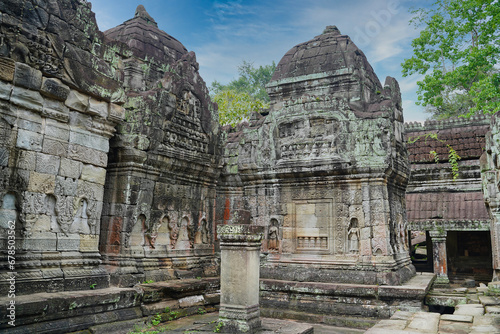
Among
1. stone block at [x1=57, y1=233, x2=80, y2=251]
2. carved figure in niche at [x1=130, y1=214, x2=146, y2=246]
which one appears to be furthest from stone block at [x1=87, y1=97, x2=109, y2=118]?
carved figure in niche at [x1=130, y1=214, x2=146, y2=246]

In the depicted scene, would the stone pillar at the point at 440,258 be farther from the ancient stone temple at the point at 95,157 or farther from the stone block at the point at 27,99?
the stone block at the point at 27,99

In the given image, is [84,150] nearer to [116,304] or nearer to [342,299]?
[116,304]

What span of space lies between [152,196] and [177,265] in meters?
1.61

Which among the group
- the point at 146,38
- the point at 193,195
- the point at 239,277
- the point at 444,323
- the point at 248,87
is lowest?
the point at 444,323

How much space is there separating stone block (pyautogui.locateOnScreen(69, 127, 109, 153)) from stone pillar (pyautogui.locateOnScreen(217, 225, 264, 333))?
2555 millimetres

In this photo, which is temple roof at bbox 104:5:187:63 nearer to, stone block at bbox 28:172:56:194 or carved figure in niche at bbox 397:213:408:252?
stone block at bbox 28:172:56:194

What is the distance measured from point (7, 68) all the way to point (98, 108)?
1.68m

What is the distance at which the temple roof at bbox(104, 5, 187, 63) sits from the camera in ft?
35.1

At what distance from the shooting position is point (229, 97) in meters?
25.7

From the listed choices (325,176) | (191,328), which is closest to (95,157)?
(191,328)

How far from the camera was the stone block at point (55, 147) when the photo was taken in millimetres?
6301

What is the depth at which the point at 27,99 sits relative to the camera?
601 centimetres

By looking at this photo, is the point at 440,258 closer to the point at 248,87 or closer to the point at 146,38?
the point at 146,38

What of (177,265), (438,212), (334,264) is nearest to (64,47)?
(177,265)
